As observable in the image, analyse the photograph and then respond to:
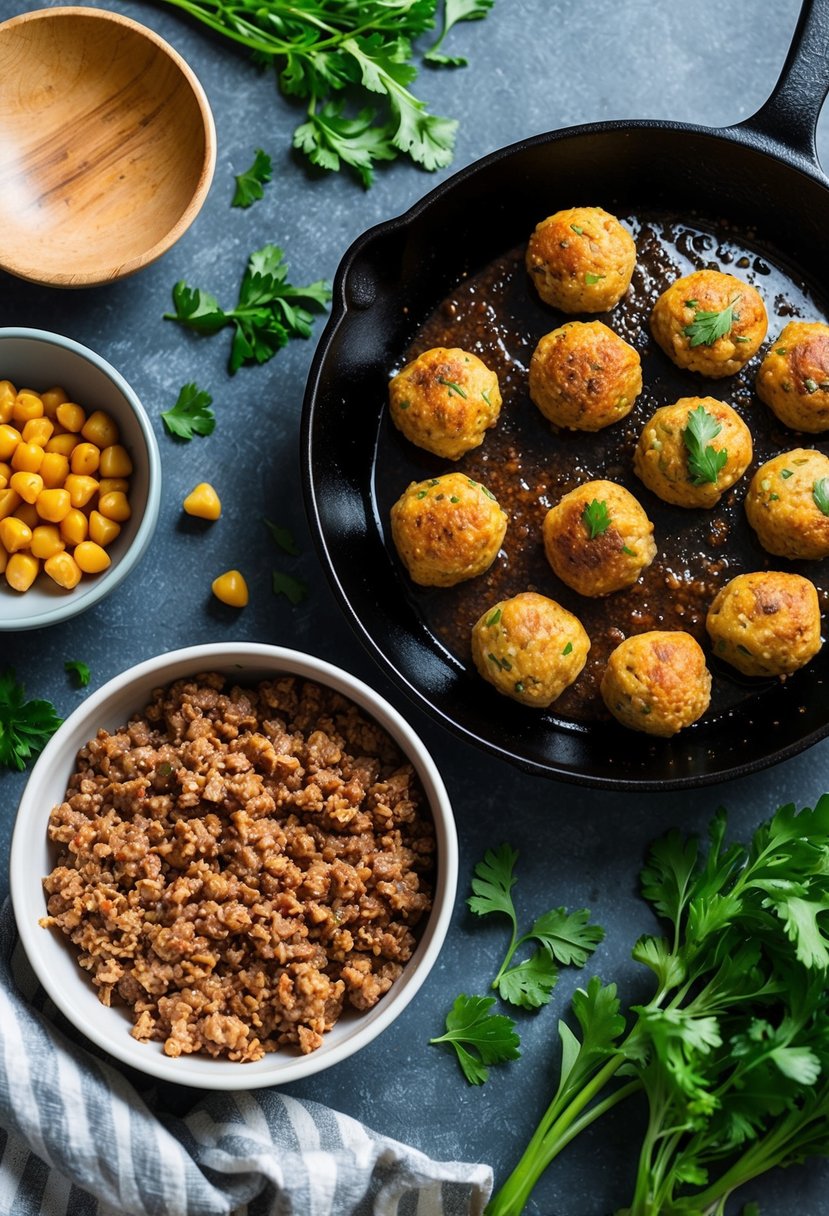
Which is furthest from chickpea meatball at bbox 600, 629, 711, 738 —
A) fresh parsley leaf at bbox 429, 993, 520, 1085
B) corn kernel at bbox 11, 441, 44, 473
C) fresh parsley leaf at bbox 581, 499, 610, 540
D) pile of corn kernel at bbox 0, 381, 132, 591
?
corn kernel at bbox 11, 441, 44, 473

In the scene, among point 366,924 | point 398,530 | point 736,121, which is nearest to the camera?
point 366,924

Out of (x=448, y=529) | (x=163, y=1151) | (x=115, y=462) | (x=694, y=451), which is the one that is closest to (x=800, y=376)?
(x=694, y=451)

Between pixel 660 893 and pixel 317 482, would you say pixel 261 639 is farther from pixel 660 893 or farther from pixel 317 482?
pixel 660 893

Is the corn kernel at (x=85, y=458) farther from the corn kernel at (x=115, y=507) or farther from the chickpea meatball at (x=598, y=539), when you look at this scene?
the chickpea meatball at (x=598, y=539)

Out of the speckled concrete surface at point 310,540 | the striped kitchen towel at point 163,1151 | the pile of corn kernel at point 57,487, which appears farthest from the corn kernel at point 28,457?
the striped kitchen towel at point 163,1151

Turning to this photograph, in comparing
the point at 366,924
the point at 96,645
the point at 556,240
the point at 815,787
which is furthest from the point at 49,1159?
the point at 556,240

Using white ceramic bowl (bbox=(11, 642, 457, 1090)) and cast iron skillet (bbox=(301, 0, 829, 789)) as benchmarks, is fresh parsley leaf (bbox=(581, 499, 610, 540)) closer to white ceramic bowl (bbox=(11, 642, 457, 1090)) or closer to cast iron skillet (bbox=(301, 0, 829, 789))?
cast iron skillet (bbox=(301, 0, 829, 789))
